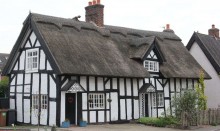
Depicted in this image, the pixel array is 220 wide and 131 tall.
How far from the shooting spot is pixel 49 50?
2252cm

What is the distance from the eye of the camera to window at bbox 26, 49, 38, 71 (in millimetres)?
24500

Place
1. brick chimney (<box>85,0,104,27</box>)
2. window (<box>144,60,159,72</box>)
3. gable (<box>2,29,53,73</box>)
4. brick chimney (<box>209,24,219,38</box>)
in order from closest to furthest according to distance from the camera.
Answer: gable (<box>2,29,53,73</box>) < window (<box>144,60,159,72</box>) < brick chimney (<box>85,0,104,27</box>) < brick chimney (<box>209,24,219,38</box>)

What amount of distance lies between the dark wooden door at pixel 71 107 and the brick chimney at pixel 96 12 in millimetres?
8009

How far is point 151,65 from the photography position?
2852 cm

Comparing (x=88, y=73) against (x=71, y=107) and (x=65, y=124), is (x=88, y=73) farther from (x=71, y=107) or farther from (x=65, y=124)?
(x=65, y=124)

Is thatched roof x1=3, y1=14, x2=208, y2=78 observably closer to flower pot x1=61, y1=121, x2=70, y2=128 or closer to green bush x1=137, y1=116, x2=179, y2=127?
flower pot x1=61, y1=121, x2=70, y2=128

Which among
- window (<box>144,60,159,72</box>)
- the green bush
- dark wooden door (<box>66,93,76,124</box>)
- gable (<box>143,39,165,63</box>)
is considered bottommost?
the green bush

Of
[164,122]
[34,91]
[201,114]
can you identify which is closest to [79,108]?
[34,91]

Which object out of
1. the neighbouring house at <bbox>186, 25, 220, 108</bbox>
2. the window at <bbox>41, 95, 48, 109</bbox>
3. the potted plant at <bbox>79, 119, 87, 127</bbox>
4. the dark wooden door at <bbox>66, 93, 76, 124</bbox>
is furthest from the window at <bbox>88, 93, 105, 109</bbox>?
the neighbouring house at <bbox>186, 25, 220, 108</bbox>

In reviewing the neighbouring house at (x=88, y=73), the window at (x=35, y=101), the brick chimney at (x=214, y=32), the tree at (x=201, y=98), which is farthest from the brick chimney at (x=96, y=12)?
the brick chimney at (x=214, y=32)

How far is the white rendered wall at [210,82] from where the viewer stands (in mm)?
35188

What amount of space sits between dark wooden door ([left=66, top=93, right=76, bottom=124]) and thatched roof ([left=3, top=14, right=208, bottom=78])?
172 centimetres

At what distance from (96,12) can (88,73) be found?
786cm

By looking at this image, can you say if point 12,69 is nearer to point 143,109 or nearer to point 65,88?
point 65,88
